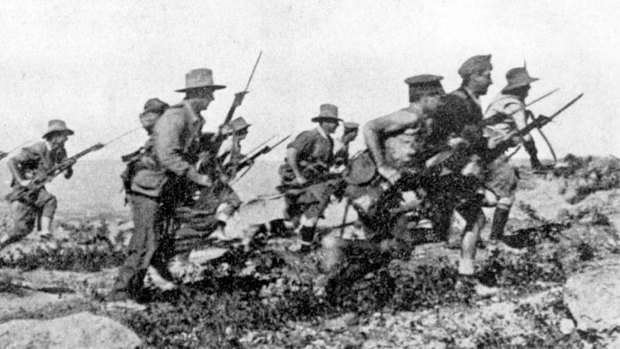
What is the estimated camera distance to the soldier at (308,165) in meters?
9.32

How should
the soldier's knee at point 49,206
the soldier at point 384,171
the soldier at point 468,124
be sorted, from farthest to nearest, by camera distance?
1. the soldier's knee at point 49,206
2. the soldier at point 468,124
3. the soldier at point 384,171

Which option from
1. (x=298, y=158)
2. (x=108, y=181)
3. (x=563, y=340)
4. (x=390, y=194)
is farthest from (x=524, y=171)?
(x=108, y=181)

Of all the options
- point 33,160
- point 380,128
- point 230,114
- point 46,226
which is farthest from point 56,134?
point 380,128

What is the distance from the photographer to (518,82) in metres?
8.35

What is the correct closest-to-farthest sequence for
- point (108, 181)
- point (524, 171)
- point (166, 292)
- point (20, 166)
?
point (166, 292) → point (20, 166) → point (524, 171) → point (108, 181)

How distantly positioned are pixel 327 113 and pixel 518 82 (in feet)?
9.56

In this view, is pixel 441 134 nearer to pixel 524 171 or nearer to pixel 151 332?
pixel 151 332

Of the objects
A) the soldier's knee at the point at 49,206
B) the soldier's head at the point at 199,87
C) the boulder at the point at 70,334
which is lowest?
the boulder at the point at 70,334

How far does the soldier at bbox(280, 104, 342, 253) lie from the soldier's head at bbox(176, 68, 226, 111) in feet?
8.46

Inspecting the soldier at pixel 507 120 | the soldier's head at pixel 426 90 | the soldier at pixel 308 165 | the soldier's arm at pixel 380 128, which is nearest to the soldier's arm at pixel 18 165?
the soldier at pixel 308 165

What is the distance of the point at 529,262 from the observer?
23.6ft

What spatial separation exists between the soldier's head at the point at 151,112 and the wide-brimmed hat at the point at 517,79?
13.3 ft

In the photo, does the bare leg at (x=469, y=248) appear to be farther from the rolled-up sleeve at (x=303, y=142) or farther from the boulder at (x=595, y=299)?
the rolled-up sleeve at (x=303, y=142)

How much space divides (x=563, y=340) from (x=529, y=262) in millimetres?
2101
